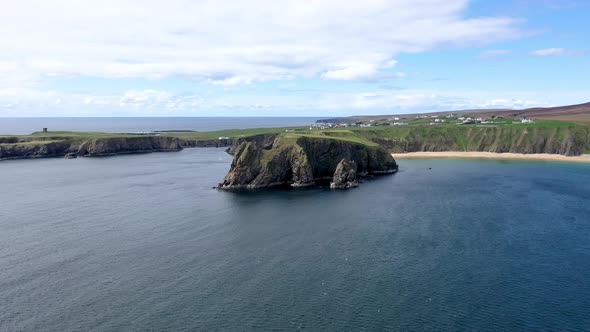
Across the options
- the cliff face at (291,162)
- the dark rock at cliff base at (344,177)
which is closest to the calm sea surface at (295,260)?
the dark rock at cliff base at (344,177)

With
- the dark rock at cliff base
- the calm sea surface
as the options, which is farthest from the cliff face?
the calm sea surface

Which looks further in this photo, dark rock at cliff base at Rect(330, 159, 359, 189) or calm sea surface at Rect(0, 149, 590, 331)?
dark rock at cliff base at Rect(330, 159, 359, 189)

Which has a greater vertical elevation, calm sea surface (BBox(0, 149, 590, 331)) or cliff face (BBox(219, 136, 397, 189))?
cliff face (BBox(219, 136, 397, 189))

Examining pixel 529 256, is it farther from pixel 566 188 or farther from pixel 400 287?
pixel 566 188

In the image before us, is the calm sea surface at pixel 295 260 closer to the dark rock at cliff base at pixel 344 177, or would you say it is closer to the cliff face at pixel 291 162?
the dark rock at cliff base at pixel 344 177

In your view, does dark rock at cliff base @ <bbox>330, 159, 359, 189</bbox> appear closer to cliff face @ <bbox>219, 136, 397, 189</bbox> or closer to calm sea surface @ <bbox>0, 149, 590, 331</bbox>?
cliff face @ <bbox>219, 136, 397, 189</bbox>

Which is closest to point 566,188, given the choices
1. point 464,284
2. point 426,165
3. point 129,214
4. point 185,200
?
point 426,165

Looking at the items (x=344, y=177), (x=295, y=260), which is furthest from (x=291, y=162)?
(x=295, y=260)
